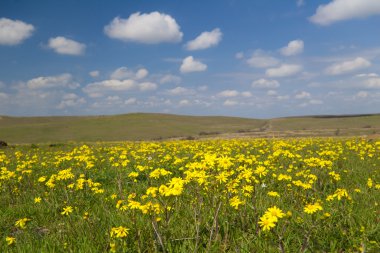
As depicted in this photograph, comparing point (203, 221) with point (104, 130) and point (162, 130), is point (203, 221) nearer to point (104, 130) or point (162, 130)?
point (162, 130)

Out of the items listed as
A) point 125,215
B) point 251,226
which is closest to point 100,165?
point 125,215

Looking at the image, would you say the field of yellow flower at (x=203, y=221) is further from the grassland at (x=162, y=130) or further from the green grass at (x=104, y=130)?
the green grass at (x=104, y=130)

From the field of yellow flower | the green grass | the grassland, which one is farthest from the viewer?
the green grass

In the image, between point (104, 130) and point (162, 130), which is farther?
point (104, 130)

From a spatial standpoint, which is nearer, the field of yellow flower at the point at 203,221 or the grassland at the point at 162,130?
the field of yellow flower at the point at 203,221

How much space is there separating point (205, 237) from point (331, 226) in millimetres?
1896

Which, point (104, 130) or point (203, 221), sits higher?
point (203, 221)

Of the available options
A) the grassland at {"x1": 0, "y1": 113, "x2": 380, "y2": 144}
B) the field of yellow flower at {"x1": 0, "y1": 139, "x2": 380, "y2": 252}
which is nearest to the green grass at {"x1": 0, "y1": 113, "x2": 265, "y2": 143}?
the grassland at {"x1": 0, "y1": 113, "x2": 380, "y2": 144}

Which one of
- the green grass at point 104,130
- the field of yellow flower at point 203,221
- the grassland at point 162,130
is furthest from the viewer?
the green grass at point 104,130

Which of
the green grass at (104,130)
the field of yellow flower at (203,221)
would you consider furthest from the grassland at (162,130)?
the field of yellow flower at (203,221)

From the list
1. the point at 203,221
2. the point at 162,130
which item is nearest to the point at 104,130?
the point at 162,130

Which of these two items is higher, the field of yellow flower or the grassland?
the field of yellow flower

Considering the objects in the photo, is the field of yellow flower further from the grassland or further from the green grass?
the green grass

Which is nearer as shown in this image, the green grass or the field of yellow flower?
A: the field of yellow flower
